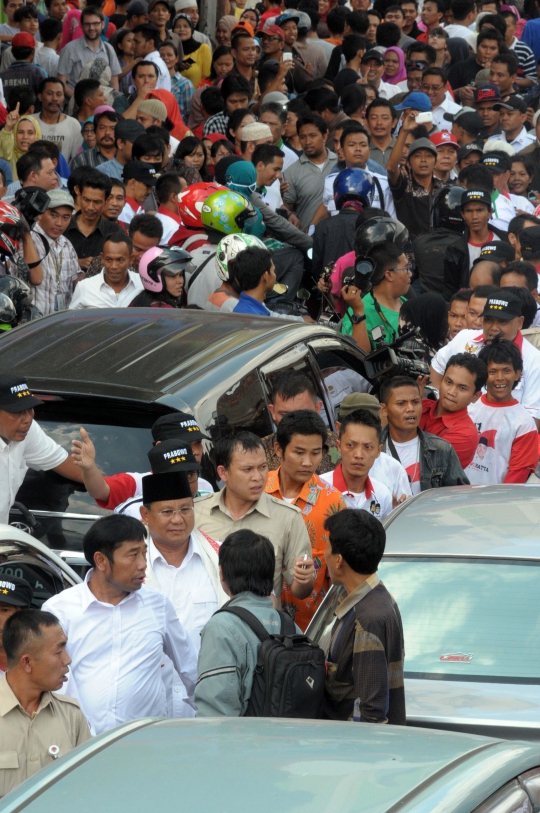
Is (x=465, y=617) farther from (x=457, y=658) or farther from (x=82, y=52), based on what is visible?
(x=82, y=52)

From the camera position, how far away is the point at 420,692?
432 centimetres

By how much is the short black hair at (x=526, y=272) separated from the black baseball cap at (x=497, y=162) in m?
3.21

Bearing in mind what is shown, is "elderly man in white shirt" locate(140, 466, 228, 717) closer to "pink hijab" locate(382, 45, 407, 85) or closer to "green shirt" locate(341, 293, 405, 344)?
"green shirt" locate(341, 293, 405, 344)

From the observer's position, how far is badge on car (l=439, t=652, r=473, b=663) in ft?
14.6

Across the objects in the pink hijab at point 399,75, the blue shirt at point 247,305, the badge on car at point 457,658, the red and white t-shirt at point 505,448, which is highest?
the pink hijab at point 399,75

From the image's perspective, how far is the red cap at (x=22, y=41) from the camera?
13.8m

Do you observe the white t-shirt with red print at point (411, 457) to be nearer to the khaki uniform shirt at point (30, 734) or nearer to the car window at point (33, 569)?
the car window at point (33, 569)

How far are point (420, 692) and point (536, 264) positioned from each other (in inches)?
247

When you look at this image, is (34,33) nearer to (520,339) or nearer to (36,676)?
(520,339)

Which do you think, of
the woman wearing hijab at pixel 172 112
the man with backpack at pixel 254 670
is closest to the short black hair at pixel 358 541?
the man with backpack at pixel 254 670

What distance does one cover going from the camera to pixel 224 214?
349 inches

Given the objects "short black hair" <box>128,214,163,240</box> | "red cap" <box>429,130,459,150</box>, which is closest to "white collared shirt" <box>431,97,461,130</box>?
"red cap" <box>429,130,459,150</box>

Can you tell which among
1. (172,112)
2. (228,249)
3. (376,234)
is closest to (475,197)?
(376,234)

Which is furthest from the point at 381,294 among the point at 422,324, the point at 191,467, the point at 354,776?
the point at 354,776
